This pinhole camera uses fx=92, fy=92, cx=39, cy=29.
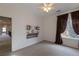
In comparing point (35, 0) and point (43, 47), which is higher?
point (35, 0)

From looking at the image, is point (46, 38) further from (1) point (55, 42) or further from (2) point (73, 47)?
(2) point (73, 47)

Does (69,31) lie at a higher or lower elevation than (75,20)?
lower

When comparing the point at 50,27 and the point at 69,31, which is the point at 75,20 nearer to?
the point at 69,31

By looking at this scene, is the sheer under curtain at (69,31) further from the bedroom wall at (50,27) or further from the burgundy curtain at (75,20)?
the bedroom wall at (50,27)

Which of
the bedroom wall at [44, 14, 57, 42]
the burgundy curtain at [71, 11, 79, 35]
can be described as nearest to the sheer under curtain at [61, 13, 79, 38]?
the burgundy curtain at [71, 11, 79, 35]

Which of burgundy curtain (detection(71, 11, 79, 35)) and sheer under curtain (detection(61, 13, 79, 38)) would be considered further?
burgundy curtain (detection(71, 11, 79, 35))

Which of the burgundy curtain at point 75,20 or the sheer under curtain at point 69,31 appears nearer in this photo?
the sheer under curtain at point 69,31

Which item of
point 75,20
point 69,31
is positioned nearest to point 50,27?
point 69,31

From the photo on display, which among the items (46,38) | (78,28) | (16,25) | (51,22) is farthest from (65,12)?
(16,25)

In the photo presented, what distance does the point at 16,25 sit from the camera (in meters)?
3.15

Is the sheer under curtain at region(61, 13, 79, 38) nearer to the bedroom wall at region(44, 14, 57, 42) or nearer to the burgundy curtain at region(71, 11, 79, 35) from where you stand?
the burgundy curtain at region(71, 11, 79, 35)

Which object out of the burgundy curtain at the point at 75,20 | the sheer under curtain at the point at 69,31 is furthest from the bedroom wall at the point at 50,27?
the burgundy curtain at the point at 75,20

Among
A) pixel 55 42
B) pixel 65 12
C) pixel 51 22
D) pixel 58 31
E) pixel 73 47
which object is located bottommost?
pixel 73 47

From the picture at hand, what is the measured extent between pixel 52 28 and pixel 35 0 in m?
1.77
